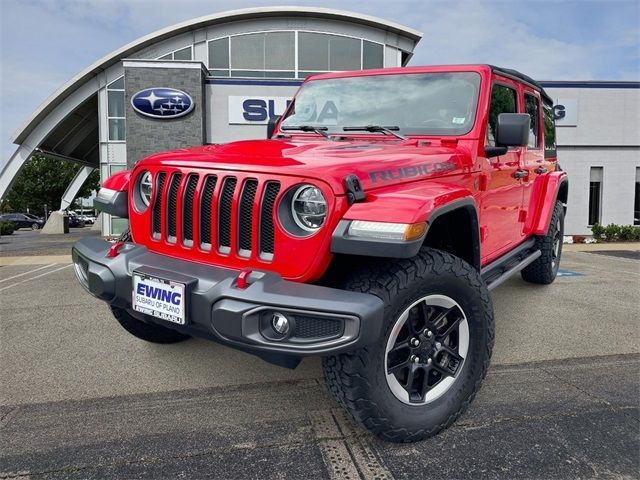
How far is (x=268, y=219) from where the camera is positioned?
2.22 meters

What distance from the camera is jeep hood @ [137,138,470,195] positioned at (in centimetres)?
218

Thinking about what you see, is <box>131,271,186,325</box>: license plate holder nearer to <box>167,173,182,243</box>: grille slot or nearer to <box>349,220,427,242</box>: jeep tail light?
<box>167,173,182,243</box>: grille slot

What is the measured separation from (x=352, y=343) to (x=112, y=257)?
1.42m

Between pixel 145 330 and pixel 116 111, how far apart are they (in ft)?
54.8

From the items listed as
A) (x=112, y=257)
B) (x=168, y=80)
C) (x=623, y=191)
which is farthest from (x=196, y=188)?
(x=623, y=191)

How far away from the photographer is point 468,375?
7.90 feet

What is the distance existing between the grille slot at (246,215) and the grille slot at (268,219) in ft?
0.22

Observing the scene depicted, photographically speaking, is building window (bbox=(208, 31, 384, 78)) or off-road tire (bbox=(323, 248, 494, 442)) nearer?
off-road tire (bbox=(323, 248, 494, 442))

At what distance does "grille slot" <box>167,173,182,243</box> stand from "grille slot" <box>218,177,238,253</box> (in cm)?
32

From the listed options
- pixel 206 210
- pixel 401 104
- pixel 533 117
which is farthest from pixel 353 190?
pixel 533 117

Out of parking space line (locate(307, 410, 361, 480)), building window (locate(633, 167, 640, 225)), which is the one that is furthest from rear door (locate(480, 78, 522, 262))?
building window (locate(633, 167, 640, 225))

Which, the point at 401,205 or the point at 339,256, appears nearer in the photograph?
the point at 401,205

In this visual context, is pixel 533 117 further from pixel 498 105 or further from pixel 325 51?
pixel 325 51

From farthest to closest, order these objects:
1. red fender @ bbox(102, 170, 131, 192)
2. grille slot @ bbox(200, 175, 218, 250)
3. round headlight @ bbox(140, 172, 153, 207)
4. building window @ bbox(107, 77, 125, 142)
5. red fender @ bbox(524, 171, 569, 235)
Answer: building window @ bbox(107, 77, 125, 142), red fender @ bbox(524, 171, 569, 235), red fender @ bbox(102, 170, 131, 192), round headlight @ bbox(140, 172, 153, 207), grille slot @ bbox(200, 175, 218, 250)
